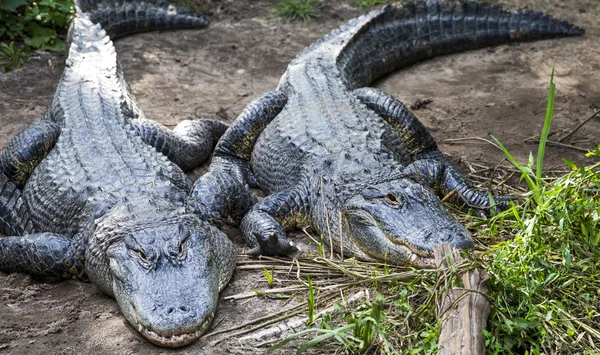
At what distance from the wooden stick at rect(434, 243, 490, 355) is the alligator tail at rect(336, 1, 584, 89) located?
324 centimetres

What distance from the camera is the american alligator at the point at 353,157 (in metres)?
4.44

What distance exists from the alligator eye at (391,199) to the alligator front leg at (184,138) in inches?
75.6

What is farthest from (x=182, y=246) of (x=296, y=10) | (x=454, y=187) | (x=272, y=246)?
(x=296, y=10)

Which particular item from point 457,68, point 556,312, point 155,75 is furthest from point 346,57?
point 556,312

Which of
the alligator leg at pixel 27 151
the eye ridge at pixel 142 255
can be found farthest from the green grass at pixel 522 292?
the alligator leg at pixel 27 151

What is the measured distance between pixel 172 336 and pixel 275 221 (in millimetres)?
1386

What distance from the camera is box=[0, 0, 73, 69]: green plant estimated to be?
7582mm

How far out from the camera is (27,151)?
5254 millimetres

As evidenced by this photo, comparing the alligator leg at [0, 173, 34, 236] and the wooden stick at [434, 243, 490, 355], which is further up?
the wooden stick at [434, 243, 490, 355]

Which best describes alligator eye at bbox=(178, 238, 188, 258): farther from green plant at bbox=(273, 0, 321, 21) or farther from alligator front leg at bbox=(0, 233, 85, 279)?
green plant at bbox=(273, 0, 321, 21)

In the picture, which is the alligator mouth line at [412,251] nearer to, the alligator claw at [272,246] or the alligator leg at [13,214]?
the alligator claw at [272,246]

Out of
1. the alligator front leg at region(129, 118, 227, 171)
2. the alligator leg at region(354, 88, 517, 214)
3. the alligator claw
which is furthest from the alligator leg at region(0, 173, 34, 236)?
the alligator leg at region(354, 88, 517, 214)

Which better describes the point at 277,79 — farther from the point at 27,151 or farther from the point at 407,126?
the point at 27,151

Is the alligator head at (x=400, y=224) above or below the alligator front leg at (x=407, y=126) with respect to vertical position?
above
